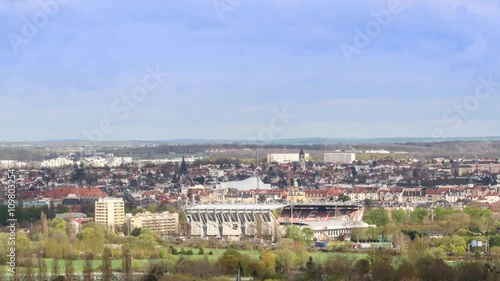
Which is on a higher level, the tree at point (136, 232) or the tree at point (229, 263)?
the tree at point (229, 263)

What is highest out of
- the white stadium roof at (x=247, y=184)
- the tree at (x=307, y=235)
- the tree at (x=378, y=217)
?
the white stadium roof at (x=247, y=184)

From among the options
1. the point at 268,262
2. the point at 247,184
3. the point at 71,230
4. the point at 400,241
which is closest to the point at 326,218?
the point at 400,241

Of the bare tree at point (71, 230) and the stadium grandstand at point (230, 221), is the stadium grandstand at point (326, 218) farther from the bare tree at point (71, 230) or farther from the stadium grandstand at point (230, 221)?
the bare tree at point (71, 230)

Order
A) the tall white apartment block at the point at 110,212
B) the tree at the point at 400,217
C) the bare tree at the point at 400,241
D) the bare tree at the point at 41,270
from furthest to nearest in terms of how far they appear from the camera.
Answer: the tall white apartment block at the point at 110,212 → the tree at the point at 400,217 → the bare tree at the point at 400,241 → the bare tree at the point at 41,270

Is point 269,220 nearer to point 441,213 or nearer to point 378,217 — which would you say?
point 378,217

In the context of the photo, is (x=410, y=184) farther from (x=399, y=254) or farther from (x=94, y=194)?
(x=399, y=254)

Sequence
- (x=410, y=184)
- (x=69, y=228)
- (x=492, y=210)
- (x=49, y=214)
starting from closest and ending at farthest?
(x=69, y=228), (x=49, y=214), (x=492, y=210), (x=410, y=184)

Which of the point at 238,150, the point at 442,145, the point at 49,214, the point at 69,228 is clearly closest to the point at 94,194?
the point at 49,214

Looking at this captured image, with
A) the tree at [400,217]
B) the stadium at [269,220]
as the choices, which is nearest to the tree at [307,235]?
the stadium at [269,220]

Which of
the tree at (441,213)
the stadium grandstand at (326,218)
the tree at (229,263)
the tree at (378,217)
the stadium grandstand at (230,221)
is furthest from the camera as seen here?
the tree at (441,213)
